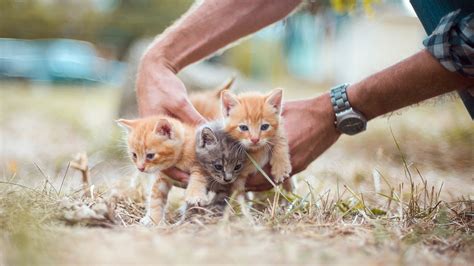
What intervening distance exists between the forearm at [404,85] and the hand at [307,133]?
0.31 ft

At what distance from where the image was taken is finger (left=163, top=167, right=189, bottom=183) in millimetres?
1853

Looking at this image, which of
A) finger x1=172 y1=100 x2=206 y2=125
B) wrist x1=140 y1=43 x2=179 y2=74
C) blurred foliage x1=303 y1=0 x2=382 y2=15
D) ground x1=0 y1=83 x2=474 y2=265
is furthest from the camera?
blurred foliage x1=303 y1=0 x2=382 y2=15

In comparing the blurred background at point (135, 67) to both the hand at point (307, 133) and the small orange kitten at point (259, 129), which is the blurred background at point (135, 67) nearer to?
the hand at point (307, 133)

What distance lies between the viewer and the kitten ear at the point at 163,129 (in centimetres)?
185

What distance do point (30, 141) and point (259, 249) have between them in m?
3.76

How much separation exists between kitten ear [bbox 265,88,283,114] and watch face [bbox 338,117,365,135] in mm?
191

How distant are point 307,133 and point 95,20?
42.6ft

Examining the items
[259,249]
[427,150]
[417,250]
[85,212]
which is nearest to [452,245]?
[417,250]

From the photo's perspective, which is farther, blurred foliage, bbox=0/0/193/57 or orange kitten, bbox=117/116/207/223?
blurred foliage, bbox=0/0/193/57

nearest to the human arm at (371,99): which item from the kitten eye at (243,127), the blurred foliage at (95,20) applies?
the kitten eye at (243,127)

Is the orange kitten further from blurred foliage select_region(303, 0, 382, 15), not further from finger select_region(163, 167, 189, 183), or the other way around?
blurred foliage select_region(303, 0, 382, 15)

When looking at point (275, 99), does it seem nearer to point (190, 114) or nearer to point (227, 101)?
point (227, 101)

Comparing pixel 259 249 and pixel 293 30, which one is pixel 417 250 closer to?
pixel 259 249

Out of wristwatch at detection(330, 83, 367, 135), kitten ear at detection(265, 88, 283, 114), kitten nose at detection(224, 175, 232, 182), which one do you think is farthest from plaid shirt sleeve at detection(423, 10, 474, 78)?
kitten nose at detection(224, 175, 232, 182)
